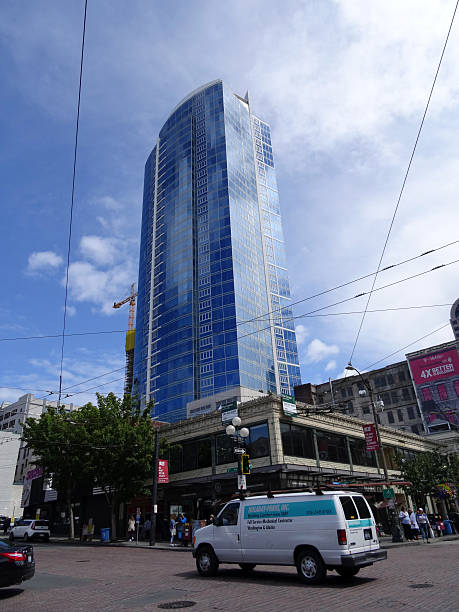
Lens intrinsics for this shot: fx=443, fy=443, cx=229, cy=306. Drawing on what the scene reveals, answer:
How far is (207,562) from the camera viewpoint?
514 inches

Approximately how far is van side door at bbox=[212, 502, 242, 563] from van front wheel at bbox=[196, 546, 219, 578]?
29 centimetres

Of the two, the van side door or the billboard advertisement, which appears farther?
the billboard advertisement

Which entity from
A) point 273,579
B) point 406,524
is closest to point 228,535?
point 273,579

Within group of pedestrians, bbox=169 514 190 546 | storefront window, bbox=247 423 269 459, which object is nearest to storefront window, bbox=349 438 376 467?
storefront window, bbox=247 423 269 459

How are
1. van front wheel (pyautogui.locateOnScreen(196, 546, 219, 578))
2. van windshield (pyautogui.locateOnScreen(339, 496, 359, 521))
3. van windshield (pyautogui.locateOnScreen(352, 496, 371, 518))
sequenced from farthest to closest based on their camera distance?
van front wheel (pyautogui.locateOnScreen(196, 546, 219, 578)) → van windshield (pyautogui.locateOnScreen(352, 496, 371, 518)) → van windshield (pyautogui.locateOnScreen(339, 496, 359, 521))

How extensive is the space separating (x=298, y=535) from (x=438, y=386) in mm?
71138

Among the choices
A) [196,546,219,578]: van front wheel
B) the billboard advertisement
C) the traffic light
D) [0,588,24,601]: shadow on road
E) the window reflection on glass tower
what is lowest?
[0,588,24,601]: shadow on road

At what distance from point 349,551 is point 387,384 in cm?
7511

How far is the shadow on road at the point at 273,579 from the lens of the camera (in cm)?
1056

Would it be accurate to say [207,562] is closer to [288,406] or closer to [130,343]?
[288,406]

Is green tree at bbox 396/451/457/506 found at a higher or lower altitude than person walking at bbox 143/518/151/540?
higher

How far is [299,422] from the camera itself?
110ft

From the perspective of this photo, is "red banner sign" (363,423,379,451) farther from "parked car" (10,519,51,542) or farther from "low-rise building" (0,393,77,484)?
"low-rise building" (0,393,77,484)

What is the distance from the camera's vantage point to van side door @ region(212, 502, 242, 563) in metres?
12.4
